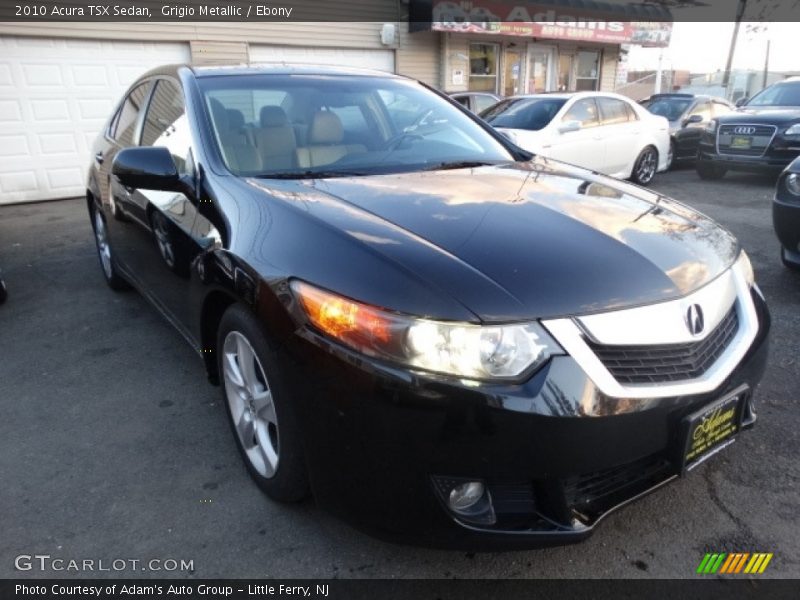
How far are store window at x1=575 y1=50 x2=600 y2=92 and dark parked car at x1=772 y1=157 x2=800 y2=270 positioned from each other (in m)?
13.7

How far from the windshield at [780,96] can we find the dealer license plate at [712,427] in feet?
32.2

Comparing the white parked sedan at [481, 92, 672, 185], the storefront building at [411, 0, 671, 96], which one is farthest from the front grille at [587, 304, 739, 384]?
the storefront building at [411, 0, 671, 96]

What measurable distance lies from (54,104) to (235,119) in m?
7.79

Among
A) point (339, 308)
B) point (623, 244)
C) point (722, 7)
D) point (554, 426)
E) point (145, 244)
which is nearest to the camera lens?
point (554, 426)

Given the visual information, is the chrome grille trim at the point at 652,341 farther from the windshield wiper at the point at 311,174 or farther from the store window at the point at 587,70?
the store window at the point at 587,70

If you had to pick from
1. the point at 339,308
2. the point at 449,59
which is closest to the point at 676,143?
the point at 449,59

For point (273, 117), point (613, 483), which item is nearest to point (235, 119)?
point (273, 117)

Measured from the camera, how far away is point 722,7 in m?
23.9

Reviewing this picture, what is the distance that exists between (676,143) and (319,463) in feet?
37.7

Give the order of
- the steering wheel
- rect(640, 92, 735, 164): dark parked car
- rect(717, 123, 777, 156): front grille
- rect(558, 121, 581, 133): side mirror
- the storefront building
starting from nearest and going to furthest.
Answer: the steering wheel
rect(558, 121, 581, 133): side mirror
rect(717, 123, 777, 156): front grille
rect(640, 92, 735, 164): dark parked car
the storefront building

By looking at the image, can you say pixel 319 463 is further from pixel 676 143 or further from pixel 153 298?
pixel 676 143

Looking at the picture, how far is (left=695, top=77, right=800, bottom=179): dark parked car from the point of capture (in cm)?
843

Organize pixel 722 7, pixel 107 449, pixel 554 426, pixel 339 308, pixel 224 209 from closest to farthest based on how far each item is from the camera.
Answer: pixel 554 426 → pixel 339 308 → pixel 224 209 → pixel 107 449 → pixel 722 7

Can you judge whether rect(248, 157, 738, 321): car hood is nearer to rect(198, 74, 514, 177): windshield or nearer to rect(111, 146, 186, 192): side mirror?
rect(198, 74, 514, 177): windshield
